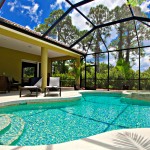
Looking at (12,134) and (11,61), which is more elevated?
(11,61)

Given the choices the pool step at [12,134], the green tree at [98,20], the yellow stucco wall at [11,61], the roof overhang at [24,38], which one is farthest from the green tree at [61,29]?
the pool step at [12,134]

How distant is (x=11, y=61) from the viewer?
1123 centimetres

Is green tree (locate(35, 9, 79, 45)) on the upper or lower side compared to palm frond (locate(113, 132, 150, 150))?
upper

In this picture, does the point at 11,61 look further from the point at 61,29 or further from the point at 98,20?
the point at 98,20

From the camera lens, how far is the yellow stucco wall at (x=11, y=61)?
34.9 feet

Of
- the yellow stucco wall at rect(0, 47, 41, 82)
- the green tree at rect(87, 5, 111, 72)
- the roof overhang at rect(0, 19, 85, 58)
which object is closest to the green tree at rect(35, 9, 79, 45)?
the roof overhang at rect(0, 19, 85, 58)

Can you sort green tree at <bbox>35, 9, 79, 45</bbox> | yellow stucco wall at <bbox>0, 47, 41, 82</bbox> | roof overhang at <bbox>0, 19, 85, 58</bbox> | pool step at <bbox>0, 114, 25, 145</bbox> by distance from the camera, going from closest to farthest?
pool step at <bbox>0, 114, 25, 145</bbox>
roof overhang at <bbox>0, 19, 85, 58</bbox>
green tree at <bbox>35, 9, 79, 45</bbox>
yellow stucco wall at <bbox>0, 47, 41, 82</bbox>

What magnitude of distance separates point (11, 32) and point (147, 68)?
10998mm

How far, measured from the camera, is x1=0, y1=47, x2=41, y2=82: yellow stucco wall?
1062 cm

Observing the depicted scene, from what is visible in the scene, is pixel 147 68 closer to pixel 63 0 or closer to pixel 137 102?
pixel 137 102

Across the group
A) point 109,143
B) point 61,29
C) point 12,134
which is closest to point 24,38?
point 61,29

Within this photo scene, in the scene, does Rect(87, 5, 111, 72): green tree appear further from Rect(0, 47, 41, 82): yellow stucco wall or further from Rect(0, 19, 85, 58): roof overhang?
Rect(0, 47, 41, 82): yellow stucco wall

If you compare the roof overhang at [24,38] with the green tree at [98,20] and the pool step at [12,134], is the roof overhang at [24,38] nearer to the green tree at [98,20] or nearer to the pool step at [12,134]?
the green tree at [98,20]

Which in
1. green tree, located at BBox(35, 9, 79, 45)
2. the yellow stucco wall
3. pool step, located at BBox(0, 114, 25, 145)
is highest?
green tree, located at BBox(35, 9, 79, 45)
